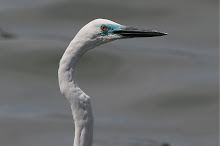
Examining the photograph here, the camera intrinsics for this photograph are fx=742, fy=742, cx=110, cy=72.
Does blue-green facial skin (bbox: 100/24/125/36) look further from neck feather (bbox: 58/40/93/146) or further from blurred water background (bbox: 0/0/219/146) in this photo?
blurred water background (bbox: 0/0/219/146)

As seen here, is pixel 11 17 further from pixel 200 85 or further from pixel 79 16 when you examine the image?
pixel 200 85

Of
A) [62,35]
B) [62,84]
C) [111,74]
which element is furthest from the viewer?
[62,35]

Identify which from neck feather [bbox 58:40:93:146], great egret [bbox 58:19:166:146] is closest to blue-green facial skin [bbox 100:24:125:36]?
A: great egret [bbox 58:19:166:146]

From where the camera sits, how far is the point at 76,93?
16.8 feet

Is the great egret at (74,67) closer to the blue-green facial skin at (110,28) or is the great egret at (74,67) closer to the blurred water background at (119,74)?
the blue-green facial skin at (110,28)

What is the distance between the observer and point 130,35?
5387mm

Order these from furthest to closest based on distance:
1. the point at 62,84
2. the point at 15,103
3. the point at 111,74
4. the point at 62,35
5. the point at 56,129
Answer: the point at 62,35, the point at 111,74, the point at 15,103, the point at 56,129, the point at 62,84

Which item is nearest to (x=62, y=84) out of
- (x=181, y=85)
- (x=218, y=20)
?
(x=181, y=85)

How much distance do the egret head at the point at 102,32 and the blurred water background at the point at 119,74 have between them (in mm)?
3190

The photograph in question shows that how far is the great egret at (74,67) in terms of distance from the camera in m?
5.06

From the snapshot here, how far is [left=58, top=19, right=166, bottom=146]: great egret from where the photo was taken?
199 inches

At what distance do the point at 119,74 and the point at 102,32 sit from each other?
523 centimetres

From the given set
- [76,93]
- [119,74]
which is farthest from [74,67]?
[119,74]

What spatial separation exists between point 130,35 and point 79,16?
6.42 meters
